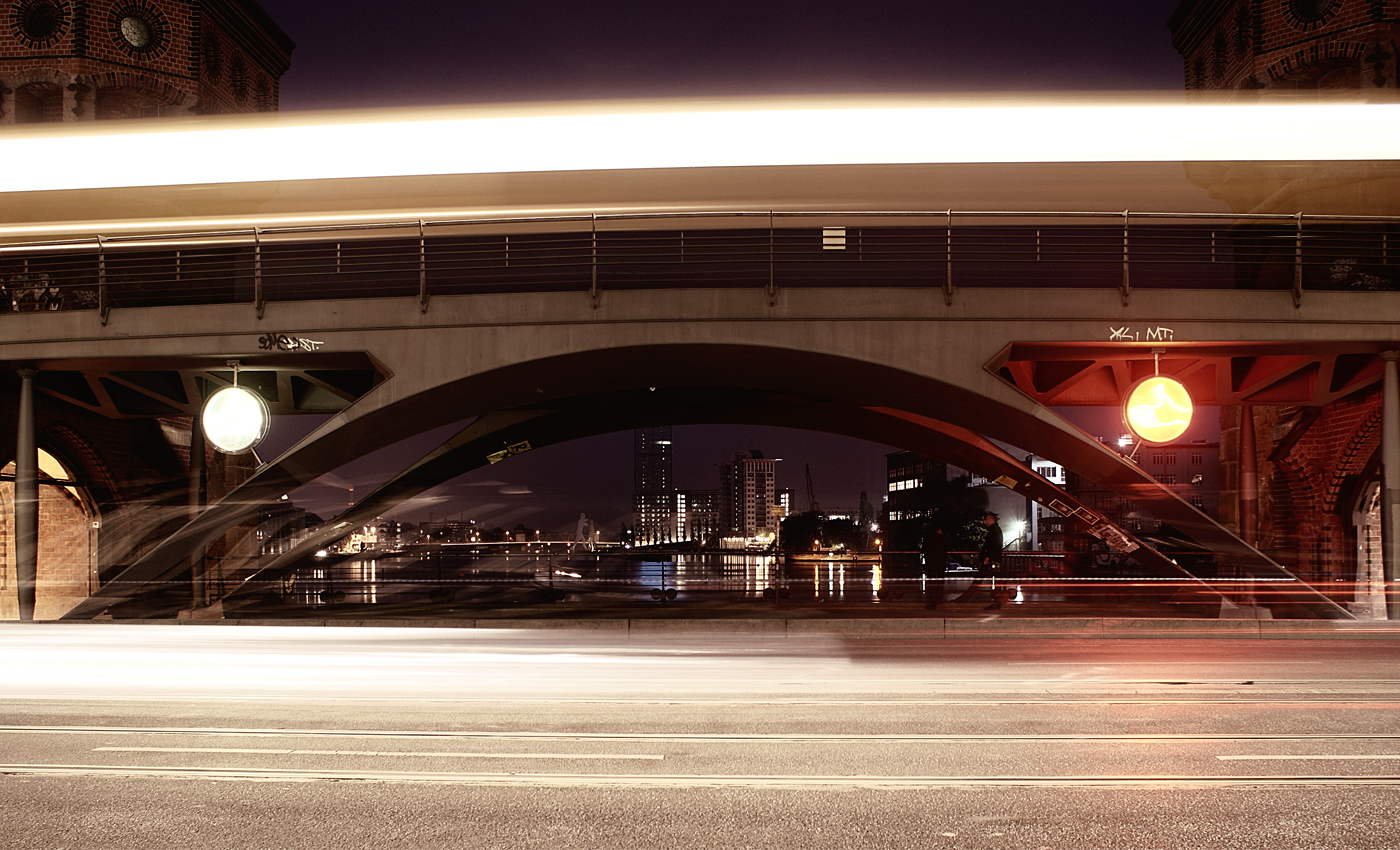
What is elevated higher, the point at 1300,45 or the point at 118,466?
the point at 1300,45

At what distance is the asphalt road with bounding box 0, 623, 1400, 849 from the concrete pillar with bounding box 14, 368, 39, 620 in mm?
6130

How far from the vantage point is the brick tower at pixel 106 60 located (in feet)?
68.4

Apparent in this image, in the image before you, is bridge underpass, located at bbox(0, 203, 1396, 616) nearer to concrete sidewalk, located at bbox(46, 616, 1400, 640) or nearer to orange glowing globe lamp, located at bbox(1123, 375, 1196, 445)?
orange glowing globe lamp, located at bbox(1123, 375, 1196, 445)

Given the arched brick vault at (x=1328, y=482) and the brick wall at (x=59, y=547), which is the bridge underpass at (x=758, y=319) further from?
the brick wall at (x=59, y=547)

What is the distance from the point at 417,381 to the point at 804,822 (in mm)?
12253

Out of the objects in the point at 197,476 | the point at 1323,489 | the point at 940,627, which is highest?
the point at 197,476

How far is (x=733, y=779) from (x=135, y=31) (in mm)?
25790

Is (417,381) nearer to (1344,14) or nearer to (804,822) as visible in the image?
(804,822)

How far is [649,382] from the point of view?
1722cm

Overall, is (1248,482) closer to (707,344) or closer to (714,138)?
(707,344)

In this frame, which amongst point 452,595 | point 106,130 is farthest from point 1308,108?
point 452,595

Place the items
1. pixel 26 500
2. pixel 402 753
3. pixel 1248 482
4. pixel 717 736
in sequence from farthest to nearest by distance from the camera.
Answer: pixel 1248 482, pixel 26 500, pixel 717 736, pixel 402 753

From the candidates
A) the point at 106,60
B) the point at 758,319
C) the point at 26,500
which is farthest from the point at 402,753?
the point at 106,60

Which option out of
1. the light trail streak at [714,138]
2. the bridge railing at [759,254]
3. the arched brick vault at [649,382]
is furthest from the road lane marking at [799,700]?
the bridge railing at [759,254]
